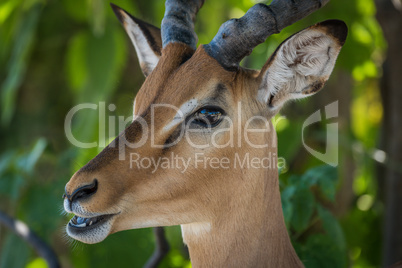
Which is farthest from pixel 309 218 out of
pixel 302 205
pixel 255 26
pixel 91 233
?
pixel 91 233

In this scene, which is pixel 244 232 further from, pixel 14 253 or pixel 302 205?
pixel 14 253

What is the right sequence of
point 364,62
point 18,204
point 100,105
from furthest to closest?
point 100,105 → point 364,62 → point 18,204

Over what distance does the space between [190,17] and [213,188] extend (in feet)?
3.75

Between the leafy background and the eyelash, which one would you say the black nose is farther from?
the eyelash

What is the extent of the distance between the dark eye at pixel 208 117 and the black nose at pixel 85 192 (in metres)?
0.69

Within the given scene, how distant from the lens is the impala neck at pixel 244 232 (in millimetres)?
3186

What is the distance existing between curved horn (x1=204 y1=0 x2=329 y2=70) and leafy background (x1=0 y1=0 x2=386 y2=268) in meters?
1.16

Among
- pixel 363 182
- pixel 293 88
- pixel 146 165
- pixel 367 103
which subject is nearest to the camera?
pixel 146 165

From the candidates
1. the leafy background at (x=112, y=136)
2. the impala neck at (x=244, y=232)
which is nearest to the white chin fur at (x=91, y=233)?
the leafy background at (x=112, y=136)

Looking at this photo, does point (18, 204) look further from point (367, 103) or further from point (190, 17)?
point (367, 103)

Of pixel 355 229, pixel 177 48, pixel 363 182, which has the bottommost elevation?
pixel 363 182

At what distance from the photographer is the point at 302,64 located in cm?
319

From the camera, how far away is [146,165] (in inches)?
115

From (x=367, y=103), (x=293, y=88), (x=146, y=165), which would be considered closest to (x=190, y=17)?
(x=293, y=88)
